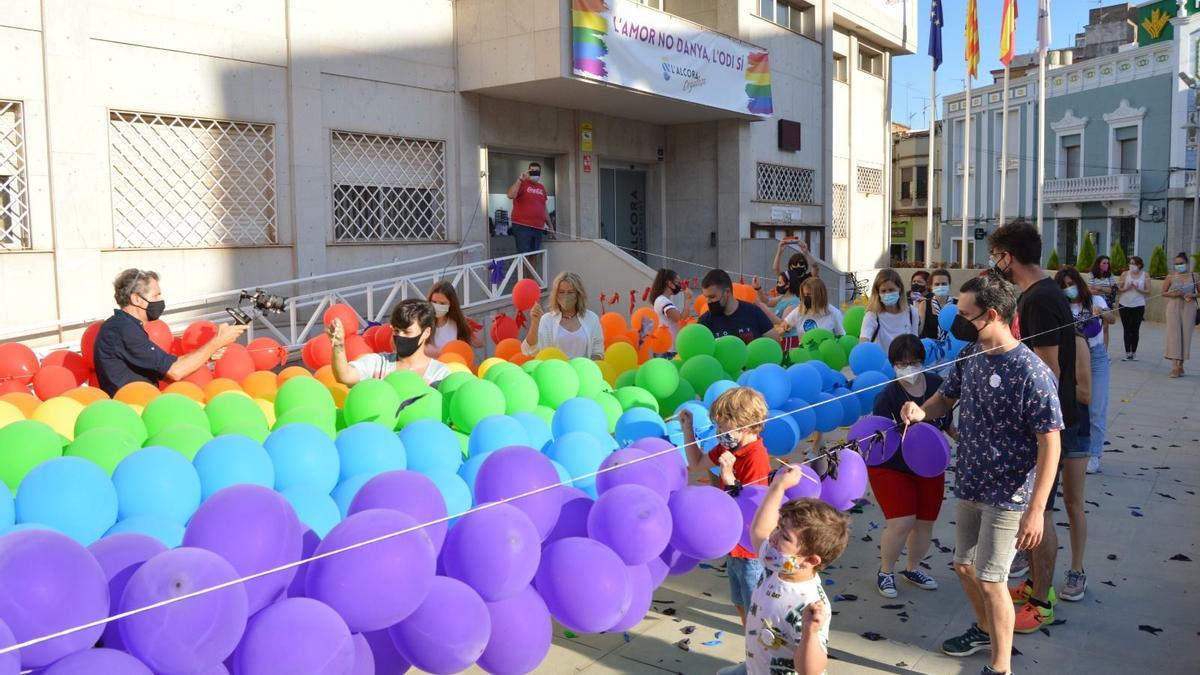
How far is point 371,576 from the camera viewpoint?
7.80 ft

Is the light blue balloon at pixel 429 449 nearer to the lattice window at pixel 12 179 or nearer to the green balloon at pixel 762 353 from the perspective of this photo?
the green balloon at pixel 762 353

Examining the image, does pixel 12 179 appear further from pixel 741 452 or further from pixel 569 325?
pixel 741 452

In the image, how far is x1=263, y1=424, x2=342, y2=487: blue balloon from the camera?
354 cm

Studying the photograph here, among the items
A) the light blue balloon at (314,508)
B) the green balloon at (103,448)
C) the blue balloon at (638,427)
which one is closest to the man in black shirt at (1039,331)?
the blue balloon at (638,427)

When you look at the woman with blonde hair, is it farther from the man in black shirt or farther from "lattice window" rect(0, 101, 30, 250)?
"lattice window" rect(0, 101, 30, 250)

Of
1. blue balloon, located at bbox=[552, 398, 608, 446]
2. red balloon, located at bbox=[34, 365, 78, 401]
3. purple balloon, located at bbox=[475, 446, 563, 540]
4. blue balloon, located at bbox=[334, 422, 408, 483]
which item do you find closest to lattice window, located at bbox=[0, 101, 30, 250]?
red balloon, located at bbox=[34, 365, 78, 401]

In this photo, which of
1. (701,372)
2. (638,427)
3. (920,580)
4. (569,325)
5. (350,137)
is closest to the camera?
(638,427)

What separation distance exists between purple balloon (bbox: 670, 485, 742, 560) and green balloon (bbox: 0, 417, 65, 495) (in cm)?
246

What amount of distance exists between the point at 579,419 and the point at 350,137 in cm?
765

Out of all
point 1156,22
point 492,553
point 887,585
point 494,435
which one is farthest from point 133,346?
point 1156,22

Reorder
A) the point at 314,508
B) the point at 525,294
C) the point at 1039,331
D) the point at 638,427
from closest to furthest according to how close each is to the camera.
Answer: the point at 314,508, the point at 1039,331, the point at 638,427, the point at 525,294

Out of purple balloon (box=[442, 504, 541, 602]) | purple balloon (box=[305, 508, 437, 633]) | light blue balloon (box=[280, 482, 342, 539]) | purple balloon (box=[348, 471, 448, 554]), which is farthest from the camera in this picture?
light blue balloon (box=[280, 482, 342, 539])

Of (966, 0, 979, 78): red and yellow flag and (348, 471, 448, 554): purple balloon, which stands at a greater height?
(966, 0, 979, 78): red and yellow flag

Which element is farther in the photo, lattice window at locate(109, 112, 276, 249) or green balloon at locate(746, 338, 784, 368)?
lattice window at locate(109, 112, 276, 249)
